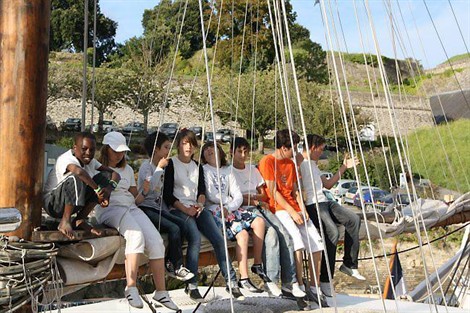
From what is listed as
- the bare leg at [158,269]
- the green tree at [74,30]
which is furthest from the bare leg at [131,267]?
the green tree at [74,30]

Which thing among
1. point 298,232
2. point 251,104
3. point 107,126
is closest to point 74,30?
point 107,126

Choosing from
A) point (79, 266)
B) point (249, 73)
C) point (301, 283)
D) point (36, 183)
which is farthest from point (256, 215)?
point (249, 73)

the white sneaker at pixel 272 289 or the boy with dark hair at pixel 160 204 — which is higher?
the boy with dark hair at pixel 160 204

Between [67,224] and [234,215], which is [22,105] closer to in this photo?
[67,224]

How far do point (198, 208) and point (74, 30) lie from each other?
152 feet

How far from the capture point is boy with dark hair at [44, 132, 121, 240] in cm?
420

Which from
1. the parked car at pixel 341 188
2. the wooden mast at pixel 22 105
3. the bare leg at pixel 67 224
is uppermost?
the parked car at pixel 341 188

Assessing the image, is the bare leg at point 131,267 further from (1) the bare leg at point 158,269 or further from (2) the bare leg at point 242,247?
(2) the bare leg at point 242,247

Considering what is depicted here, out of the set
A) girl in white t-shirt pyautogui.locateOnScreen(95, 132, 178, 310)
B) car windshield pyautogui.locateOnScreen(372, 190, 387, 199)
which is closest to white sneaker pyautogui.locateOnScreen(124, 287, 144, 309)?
girl in white t-shirt pyautogui.locateOnScreen(95, 132, 178, 310)

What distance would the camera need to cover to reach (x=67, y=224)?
4176 millimetres

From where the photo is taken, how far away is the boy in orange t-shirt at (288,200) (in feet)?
20.0

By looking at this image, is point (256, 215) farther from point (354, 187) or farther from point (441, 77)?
point (441, 77)

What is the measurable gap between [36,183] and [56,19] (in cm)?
4609

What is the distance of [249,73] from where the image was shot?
35406 mm
